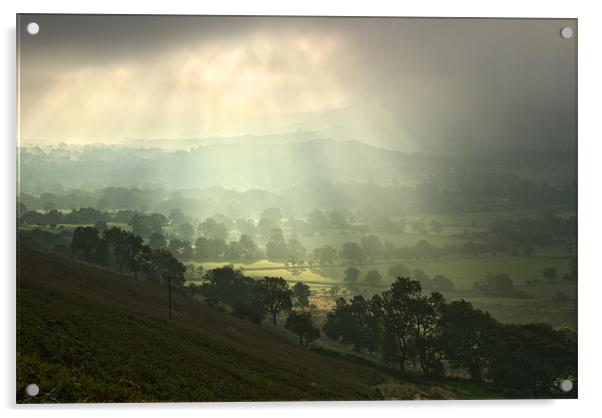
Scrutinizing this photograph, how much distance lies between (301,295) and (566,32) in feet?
13.2

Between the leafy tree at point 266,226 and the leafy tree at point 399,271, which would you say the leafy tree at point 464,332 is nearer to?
the leafy tree at point 399,271

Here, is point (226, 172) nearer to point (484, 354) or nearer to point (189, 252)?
point (189, 252)

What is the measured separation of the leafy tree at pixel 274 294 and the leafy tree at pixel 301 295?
60 millimetres

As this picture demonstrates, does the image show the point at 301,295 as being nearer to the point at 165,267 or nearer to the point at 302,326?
the point at 302,326

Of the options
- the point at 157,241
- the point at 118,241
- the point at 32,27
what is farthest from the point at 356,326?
the point at 32,27

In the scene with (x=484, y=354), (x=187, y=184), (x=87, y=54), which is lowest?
(x=484, y=354)

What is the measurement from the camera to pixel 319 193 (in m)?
6.62

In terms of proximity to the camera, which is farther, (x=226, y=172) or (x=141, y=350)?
(x=226, y=172)

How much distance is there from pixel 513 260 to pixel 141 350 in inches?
159

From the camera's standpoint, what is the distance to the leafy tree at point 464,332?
6.46 metres

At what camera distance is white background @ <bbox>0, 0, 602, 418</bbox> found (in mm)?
6133

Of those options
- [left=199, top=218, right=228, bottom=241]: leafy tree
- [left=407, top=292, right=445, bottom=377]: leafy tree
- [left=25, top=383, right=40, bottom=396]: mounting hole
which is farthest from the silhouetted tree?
[left=25, top=383, right=40, bottom=396]: mounting hole
